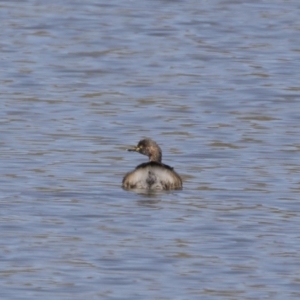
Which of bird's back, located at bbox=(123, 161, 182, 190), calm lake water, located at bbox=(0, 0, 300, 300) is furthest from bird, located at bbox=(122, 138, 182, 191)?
calm lake water, located at bbox=(0, 0, 300, 300)

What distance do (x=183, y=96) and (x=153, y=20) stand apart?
8.66m

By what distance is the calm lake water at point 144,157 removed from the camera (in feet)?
35.8

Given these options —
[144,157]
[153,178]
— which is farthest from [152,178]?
[144,157]

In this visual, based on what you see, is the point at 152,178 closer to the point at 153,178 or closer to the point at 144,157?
the point at 153,178

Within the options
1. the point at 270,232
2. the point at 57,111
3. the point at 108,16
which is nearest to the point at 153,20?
the point at 108,16

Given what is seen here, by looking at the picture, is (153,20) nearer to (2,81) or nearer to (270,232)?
(2,81)

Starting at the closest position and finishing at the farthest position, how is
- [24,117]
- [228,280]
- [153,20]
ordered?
1. [228,280]
2. [24,117]
3. [153,20]

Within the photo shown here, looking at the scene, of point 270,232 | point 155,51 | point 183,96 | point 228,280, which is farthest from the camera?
point 155,51

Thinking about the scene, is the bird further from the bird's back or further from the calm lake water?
the calm lake water

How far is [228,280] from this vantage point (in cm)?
1069

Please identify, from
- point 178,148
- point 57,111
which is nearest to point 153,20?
point 57,111

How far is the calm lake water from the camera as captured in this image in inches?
430

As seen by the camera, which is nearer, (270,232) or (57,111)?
(270,232)

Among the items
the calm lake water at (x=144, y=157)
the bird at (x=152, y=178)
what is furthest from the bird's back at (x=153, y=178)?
the calm lake water at (x=144, y=157)
